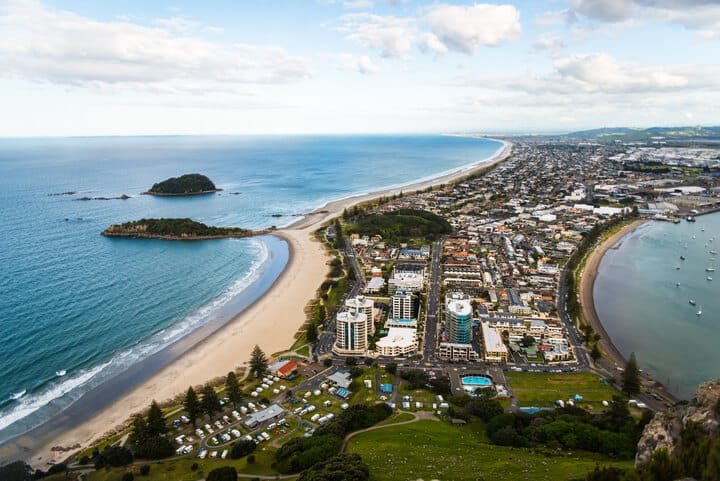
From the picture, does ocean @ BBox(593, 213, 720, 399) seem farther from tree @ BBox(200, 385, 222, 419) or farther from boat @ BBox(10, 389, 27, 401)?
boat @ BBox(10, 389, 27, 401)

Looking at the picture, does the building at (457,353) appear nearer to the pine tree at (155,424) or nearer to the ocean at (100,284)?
the pine tree at (155,424)

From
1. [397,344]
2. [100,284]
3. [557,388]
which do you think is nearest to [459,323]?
[397,344]

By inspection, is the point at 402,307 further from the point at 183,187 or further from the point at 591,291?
the point at 183,187

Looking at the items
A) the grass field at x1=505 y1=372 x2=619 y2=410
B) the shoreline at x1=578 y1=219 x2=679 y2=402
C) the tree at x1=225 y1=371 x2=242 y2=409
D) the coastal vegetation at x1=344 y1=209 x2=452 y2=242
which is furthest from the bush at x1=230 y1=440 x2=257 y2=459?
the coastal vegetation at x1=344 y1=209 x2=452 y2=242

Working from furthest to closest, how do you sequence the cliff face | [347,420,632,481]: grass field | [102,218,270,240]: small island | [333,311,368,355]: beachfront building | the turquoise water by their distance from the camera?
[102,218,270,240]: small island → [333,311,368,355]: beachfront building → the turquoise water → [347,420,632,481]: grass field → the cliff face

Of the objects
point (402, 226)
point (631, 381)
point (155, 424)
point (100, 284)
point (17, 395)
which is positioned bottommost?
point (17, 395)

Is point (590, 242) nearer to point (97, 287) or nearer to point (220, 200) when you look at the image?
point (97, 287)

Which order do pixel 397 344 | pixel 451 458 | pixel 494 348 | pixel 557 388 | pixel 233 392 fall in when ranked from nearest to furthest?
pixel 451 458 → pixel 233 392 → pixel 557 388 → pixel 494 348 → pixel 397 344
